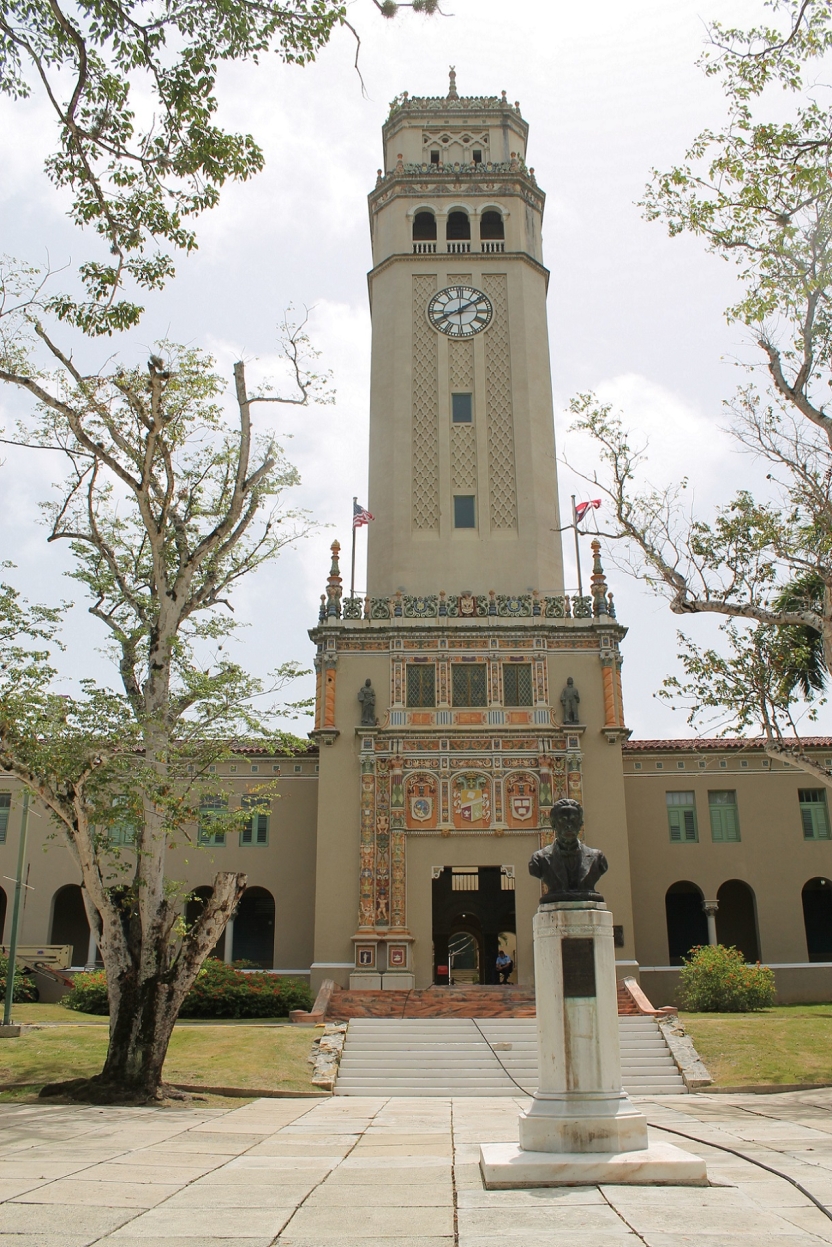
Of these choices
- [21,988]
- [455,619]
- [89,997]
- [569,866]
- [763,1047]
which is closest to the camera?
[569,866]

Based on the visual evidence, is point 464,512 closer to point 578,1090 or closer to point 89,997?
point 89,997

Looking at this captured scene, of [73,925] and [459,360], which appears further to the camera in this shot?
[73,925]

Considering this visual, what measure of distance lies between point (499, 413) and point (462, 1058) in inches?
817

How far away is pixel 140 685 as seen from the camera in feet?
59.6

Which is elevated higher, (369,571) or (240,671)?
(369,571)

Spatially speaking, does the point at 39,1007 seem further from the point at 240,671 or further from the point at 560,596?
the point at 560,596

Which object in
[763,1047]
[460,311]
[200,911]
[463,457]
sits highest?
[460,311]

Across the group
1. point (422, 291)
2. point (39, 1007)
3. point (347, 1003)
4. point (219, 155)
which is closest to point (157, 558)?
point (219, 155)

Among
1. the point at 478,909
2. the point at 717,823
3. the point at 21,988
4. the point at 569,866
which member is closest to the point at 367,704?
the point at 717,823

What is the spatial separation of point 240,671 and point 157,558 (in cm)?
240

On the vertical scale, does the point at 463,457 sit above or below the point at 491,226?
below

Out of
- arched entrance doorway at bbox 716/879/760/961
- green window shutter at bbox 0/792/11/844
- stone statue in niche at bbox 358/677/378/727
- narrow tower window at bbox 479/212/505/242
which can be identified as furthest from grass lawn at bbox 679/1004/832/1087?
narrow tower window at bbox 479/212/505/242

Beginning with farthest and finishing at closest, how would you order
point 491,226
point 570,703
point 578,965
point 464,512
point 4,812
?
1. point 491,226
2. point 4,812
3. point 464,512
4. point 570,703
5. point 578,965

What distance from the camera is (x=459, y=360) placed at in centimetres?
3462
